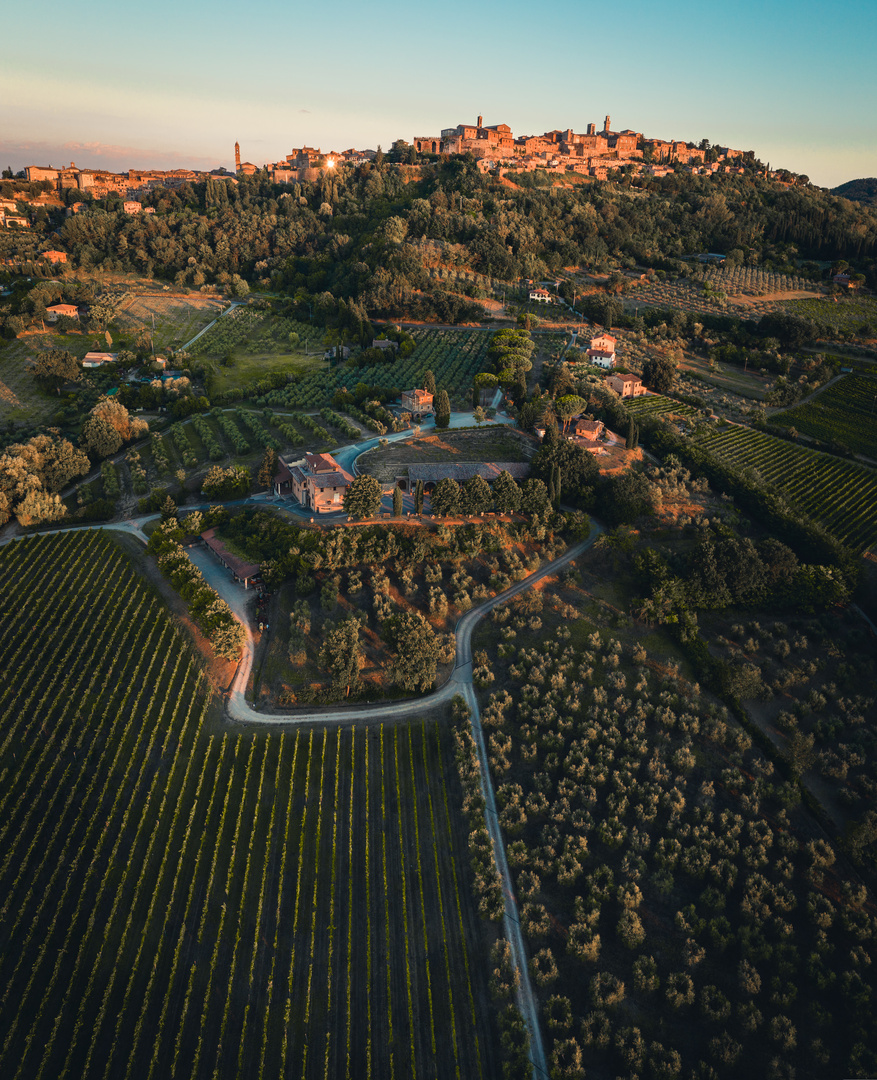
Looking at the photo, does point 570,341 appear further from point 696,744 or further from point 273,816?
point 273,816

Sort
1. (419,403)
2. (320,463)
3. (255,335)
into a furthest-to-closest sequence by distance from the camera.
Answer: (255,335) < (419,403) < (320,463)

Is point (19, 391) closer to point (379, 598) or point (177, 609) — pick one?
point (177, 609)

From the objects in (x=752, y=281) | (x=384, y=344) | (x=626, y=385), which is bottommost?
(x=626, y=385)

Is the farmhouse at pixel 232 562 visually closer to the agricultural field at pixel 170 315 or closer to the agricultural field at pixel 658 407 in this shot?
the agricultural field at pixel 658 407

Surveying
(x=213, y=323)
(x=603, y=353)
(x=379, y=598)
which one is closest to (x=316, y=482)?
(x=379, y=598)

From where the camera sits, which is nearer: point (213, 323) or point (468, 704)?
point (468, 704)

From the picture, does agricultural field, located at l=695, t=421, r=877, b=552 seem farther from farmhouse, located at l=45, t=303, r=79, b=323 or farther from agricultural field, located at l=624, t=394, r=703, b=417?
farmhouse, located at l=45, t=303, r=79, b=323
